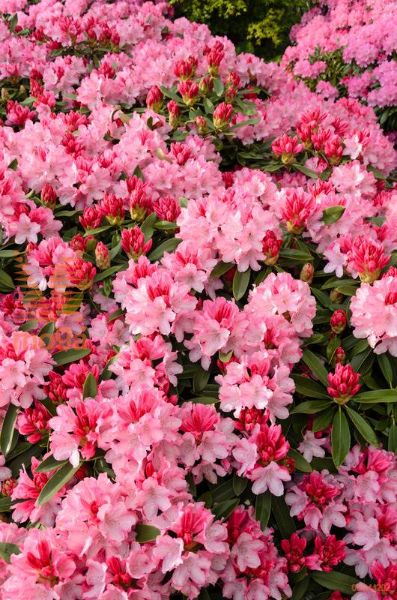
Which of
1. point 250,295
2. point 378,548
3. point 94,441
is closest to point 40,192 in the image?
point 250,295

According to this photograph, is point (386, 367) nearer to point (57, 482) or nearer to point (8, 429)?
point (57, 482)

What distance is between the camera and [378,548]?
5.23 feet

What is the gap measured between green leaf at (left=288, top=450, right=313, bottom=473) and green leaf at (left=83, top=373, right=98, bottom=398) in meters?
0.58

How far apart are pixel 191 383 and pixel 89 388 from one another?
33cm

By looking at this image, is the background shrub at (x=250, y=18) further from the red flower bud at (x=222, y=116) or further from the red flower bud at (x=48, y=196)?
the red flower bud at (x=48, y=196)

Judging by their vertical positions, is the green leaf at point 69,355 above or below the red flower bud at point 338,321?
below

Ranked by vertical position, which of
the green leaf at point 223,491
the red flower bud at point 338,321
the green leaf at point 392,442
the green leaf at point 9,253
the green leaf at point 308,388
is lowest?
the green leaf at point 223,491

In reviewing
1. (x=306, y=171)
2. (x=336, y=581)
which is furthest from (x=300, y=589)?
(x=306, y=171)

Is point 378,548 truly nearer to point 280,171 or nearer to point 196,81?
point 280,171

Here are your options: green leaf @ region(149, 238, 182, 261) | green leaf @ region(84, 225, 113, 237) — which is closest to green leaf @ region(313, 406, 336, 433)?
green leaf @ region(149, 238, 182, 261)

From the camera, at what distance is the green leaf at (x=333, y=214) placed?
2072 mm

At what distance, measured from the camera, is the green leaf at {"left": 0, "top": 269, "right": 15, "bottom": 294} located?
210cm

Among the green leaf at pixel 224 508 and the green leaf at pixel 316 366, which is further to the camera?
the green leaf at pixel 316 366

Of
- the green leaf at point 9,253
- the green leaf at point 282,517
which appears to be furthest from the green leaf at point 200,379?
the green leaf at point 9,253
